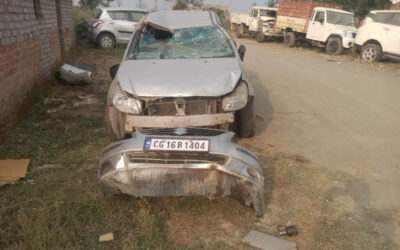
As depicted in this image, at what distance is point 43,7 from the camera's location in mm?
7637

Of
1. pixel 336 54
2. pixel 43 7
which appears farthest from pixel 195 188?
pixel 336 54

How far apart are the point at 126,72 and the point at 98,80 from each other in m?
4.89

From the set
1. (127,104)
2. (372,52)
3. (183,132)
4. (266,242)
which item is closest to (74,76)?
(127,104)

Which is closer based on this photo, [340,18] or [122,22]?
[122,22]

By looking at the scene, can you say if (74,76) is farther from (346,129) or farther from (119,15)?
(119,15)

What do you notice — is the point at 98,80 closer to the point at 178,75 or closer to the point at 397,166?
the point at 178,75

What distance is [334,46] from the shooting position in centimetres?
1507

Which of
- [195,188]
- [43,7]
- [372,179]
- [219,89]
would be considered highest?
[43,7]

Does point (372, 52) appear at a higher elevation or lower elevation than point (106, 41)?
lower

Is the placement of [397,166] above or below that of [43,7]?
below

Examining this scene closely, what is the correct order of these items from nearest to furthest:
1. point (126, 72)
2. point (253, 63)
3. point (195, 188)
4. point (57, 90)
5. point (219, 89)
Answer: point (195, 188), point (219, 89), point (126, 72), point (57, 90), point (253, 63)

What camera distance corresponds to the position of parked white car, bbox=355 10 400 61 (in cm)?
1177

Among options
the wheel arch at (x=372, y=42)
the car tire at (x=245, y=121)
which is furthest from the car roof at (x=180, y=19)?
the wheel arch at (x=372, y=42)

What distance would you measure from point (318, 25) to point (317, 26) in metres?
0.07
